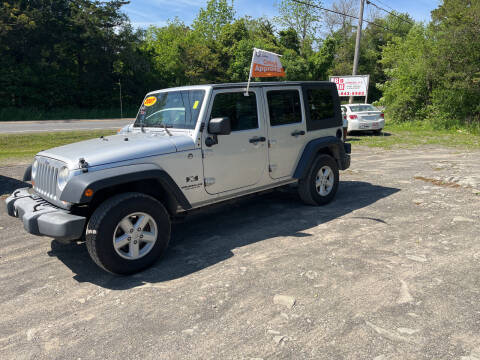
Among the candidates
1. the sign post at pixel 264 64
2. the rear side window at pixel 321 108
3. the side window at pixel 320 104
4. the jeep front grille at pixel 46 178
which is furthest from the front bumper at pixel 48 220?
the side window at pixel 320 104

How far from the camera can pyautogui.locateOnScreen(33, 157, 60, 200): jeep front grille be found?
3.92 meters

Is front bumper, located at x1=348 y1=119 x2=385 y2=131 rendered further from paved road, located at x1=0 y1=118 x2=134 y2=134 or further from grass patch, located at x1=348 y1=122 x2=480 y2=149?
paved road, located at x1=0 y1=118 x2=134 y2=134

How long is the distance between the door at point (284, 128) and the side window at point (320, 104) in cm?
24

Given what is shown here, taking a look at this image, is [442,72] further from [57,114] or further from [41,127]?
[57,114]

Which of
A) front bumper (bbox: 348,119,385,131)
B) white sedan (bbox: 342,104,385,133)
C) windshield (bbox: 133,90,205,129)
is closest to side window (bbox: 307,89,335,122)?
windshield (bbox: 133,90,205,129)

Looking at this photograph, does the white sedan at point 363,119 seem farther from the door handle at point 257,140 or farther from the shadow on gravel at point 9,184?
the shadow on gravel at point 9,184

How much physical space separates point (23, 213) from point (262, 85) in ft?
10.8

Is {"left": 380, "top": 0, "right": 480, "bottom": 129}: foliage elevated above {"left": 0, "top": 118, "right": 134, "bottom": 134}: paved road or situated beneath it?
elevated above

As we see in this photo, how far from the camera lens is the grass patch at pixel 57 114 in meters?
30.0

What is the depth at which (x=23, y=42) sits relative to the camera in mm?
33250

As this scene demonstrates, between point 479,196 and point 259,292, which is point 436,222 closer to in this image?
point 479,196

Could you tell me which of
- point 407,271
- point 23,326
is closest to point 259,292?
point 407,271

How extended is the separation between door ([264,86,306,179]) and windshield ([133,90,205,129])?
113 centimetres

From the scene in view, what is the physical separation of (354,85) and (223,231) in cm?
1937
